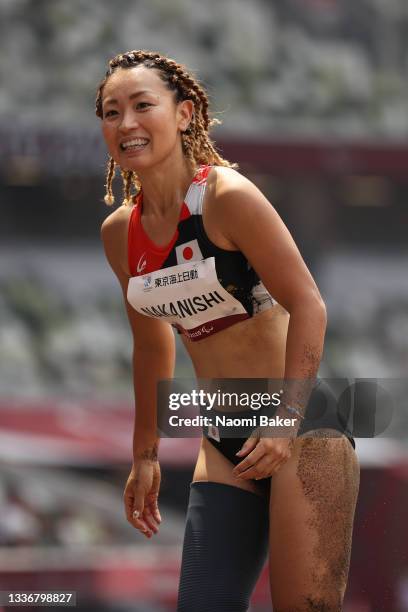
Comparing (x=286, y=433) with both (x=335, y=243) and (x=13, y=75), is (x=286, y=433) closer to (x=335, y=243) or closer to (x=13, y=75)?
(x=13, y=75)

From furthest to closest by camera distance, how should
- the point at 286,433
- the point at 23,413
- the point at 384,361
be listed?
the point at 384,361 → the point at 23,413 → the point at 286,433

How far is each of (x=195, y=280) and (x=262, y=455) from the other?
568 mm

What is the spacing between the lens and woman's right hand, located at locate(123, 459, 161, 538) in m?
3.98

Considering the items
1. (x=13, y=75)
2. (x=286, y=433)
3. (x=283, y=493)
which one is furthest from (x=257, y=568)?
(x=13, y=75)

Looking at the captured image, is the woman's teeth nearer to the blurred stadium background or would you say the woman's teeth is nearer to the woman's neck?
the woman's neck

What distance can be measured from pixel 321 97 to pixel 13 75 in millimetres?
4396

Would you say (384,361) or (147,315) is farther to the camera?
(384,361)

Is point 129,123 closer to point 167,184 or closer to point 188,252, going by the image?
point 167,184

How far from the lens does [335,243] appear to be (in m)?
18.5

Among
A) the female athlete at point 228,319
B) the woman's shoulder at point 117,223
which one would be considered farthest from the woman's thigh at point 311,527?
the woman's shoulder at point 117,223

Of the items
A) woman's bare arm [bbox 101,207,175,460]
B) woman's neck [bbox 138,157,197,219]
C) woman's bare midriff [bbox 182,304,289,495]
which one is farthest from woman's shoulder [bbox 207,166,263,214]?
woman's bare arm [bbox 101,207,175,460]

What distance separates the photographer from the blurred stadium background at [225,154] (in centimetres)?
1517

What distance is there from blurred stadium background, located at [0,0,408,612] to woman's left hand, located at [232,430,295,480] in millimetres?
9413

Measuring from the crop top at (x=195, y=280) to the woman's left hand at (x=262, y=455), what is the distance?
1.57 ft
